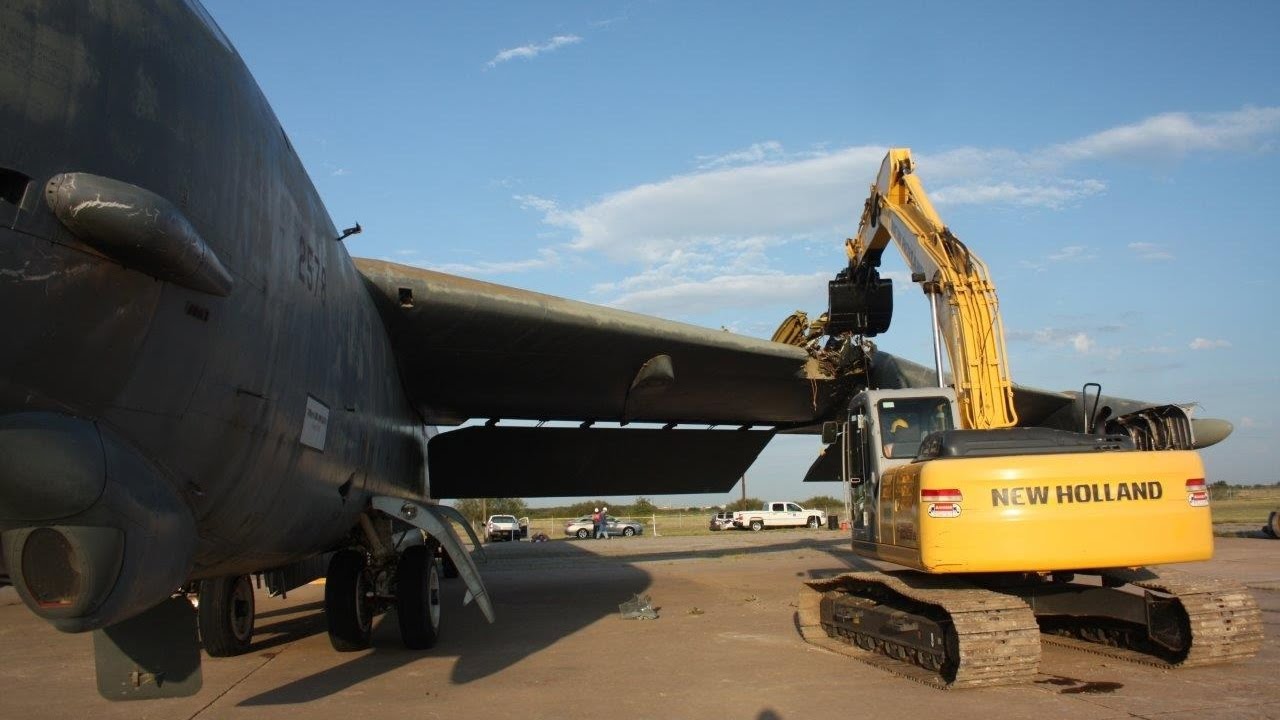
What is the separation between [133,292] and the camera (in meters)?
3.90

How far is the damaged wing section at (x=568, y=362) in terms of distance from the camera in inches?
386

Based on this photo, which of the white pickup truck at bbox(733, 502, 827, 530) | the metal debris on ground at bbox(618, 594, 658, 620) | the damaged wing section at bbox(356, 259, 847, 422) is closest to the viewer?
the damaged wing section at bbox(356, 259, 847, 422)

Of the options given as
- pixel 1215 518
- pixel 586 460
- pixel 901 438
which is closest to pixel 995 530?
pixel 901 438

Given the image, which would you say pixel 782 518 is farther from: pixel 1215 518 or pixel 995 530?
pixel 995 530

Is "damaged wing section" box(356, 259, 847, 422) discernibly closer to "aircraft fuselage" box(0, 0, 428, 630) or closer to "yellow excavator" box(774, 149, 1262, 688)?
"yellow excavator" box(774, 149, 1262, 688)

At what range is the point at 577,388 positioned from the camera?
41.8 feet

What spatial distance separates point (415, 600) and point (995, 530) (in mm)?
5483

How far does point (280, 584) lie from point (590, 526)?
43109mm

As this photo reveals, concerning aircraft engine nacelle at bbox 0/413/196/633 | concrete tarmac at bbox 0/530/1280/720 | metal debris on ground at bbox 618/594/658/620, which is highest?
aircraft engine nacelle at bbox 0/413/196/633

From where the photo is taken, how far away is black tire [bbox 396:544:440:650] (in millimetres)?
9477

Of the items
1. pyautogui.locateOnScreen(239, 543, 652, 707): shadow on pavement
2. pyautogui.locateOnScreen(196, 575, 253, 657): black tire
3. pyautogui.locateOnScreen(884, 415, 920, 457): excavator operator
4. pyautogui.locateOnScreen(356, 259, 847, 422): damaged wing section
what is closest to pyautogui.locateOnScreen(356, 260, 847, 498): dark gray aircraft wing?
pyautogui.locateOnScreen(356, 259, 847, 422): damaged wing section

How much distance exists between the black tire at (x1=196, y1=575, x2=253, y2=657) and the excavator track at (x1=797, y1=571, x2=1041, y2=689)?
6.01 meters

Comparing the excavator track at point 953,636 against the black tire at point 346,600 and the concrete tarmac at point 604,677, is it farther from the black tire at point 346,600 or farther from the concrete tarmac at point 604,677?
the black tire at point 346,600

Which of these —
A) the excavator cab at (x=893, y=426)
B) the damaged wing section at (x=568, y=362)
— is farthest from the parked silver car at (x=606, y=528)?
the excavator cab at (x=893, y=426)
